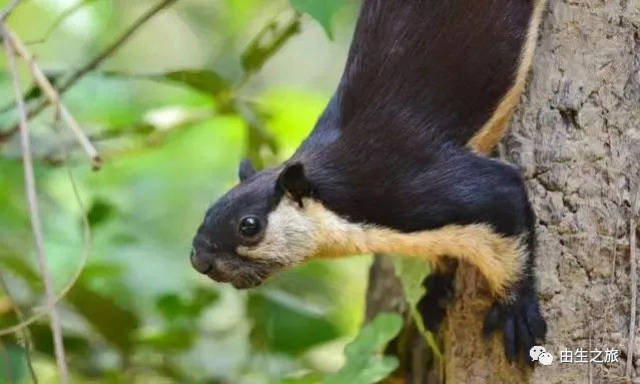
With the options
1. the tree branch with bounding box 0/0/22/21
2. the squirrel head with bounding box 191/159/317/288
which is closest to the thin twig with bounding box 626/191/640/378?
the squirrel head with bounding box 191/159/317/288

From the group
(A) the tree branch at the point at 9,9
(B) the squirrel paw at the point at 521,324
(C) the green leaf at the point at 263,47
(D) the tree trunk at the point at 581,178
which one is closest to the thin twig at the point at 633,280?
(D) the tree trunk at the point at 581,178

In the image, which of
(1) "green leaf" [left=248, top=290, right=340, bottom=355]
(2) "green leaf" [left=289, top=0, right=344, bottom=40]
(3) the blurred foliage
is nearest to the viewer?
(2) "green leaf" [left=289, top=0, right=344, bottom=40]

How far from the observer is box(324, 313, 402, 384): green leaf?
1689 mm

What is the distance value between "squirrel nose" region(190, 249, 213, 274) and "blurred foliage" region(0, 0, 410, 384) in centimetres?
29

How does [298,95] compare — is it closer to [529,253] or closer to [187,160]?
[187,160]

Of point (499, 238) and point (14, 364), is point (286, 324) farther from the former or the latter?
point (499, 238)

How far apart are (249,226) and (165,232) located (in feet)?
5.65

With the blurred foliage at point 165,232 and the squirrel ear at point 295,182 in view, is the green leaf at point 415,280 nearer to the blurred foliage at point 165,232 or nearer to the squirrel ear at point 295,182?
the blurred foliage at point 165,232

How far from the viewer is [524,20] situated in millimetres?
1600

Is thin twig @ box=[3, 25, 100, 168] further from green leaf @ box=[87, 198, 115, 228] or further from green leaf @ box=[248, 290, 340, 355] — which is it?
green leaf @ box=[248, 290, 340, 355]

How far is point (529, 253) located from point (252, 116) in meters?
0.84

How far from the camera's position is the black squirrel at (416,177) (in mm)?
1529

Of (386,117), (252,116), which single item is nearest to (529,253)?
(386,117)

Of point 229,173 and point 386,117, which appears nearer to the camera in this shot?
point 386,117
